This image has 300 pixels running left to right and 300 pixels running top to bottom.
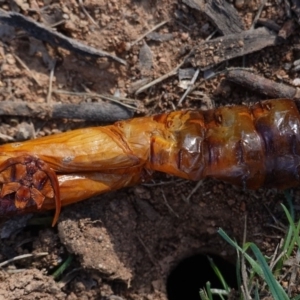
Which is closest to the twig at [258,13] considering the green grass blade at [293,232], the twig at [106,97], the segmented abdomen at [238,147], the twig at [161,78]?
the twig at [161,78]

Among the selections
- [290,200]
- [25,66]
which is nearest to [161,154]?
[290,200]

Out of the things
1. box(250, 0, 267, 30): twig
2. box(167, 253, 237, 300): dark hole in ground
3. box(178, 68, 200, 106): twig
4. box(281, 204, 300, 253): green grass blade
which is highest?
box(250, 0, 267, 30): twig

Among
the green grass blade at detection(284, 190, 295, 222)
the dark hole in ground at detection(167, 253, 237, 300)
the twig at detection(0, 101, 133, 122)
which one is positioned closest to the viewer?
the green grass blade at detection(284, 190, 295, 222)

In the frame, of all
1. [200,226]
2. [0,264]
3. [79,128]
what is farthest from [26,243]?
[200,226]

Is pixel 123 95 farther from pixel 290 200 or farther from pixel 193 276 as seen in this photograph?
pixel 193 276

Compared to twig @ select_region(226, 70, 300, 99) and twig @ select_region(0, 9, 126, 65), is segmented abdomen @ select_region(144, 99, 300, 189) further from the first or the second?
twig @ select_region(0, 9, 126, 65)

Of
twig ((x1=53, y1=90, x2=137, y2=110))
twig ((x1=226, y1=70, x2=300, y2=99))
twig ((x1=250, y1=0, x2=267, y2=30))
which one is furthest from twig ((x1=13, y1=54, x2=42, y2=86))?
twig ((x1=250, y1=0, x2=267, y2=30))

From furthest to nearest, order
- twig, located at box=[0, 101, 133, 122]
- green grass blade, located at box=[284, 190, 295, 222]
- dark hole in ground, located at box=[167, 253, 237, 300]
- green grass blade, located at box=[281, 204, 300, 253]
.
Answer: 1. dark hole in ground, located at box=[167, 253, 237, 300]
2. twig, located at box=[0, 101, 133, 122]
3. green grass blade, located at box=[284, 190, 295, 222]
4. green grass blade, located at box=[281, 204, 300, 253]

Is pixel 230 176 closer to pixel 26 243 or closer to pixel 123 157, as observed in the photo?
pixel 123 157
